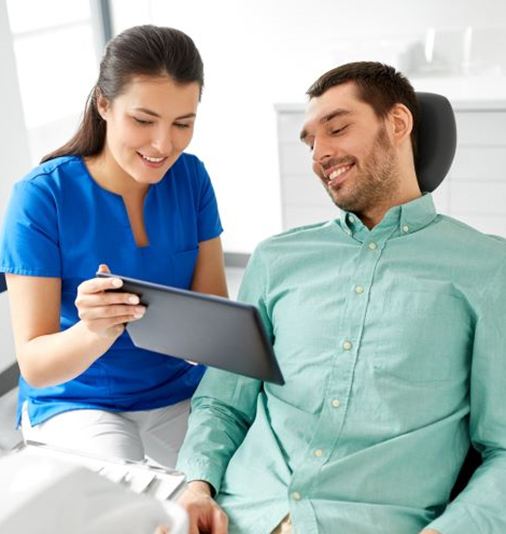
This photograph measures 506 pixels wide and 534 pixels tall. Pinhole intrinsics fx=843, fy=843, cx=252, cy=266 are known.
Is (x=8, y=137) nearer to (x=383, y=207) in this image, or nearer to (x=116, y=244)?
(x=116, y=244)

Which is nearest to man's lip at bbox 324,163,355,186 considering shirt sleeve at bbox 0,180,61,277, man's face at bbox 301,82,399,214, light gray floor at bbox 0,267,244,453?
man's face at bbox 301,82,399,214

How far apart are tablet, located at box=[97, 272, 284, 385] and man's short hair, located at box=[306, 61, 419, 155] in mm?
563

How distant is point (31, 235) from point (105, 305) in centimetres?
36

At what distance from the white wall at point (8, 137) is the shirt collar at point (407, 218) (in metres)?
1.69

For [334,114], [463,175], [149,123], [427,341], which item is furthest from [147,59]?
[463,175]

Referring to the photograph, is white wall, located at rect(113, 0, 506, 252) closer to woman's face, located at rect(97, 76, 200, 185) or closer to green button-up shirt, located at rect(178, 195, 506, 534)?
woman's face, located at rect(97, 76, 200, 185)

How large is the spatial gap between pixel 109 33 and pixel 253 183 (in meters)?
0.96

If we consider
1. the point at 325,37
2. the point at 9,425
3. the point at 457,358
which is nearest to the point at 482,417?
the point at 457,358

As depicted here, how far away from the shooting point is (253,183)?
3844 mm

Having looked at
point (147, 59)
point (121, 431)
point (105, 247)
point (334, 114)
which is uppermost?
point (147, 59)

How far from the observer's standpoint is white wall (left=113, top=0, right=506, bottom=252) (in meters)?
3.38

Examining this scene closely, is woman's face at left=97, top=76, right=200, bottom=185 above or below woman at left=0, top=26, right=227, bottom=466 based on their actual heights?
above

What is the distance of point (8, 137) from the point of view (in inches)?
110

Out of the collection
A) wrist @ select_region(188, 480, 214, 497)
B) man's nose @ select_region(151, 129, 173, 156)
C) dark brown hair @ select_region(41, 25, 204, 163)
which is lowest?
wrist @ select_region(188, 480, 214, 497)
